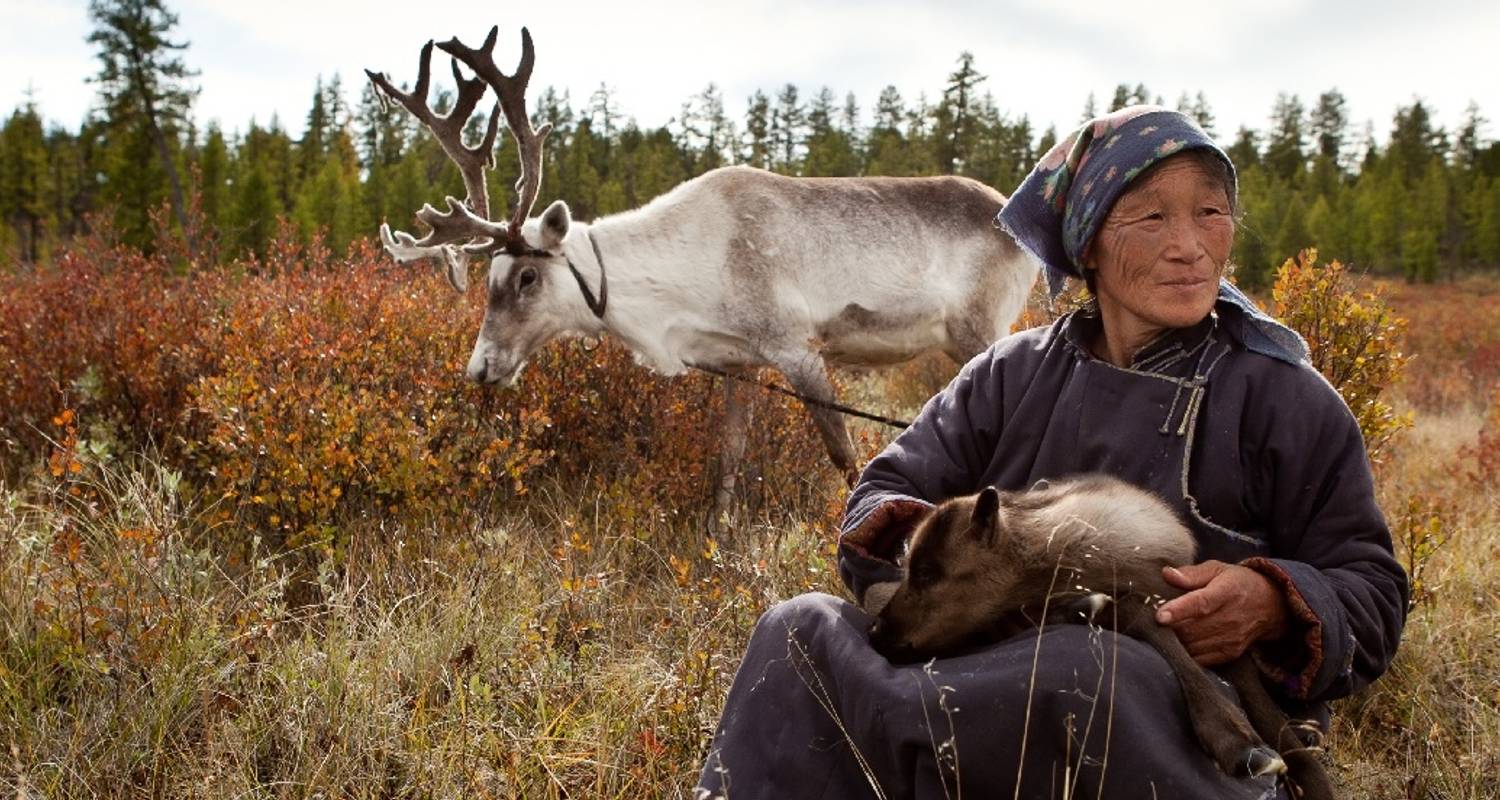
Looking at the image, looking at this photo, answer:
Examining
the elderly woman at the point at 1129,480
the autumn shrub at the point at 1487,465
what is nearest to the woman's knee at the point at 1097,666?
the elderly woman at the point at 1129,480

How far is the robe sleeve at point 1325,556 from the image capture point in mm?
2178

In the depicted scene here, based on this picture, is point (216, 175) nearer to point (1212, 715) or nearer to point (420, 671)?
point (420, 671)

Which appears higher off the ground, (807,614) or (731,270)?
(731,270)

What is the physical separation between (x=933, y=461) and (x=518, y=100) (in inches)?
201

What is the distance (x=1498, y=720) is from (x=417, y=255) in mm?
6562

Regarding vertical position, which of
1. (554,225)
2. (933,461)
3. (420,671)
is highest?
(554,225)

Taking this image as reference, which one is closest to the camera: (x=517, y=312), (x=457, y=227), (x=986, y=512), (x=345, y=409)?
(x=986, y=512)

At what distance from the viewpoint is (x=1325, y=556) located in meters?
2.32

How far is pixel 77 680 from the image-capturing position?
3461mm

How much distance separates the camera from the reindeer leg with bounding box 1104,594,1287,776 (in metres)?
1.95

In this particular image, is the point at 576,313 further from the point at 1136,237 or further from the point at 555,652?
the point at 1136,237

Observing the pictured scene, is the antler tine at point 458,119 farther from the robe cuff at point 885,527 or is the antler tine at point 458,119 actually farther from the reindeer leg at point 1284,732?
the reindeer leg at point 1284,732

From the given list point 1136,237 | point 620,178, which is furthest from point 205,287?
point 620,178

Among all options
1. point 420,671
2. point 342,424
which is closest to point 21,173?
point 342,424
